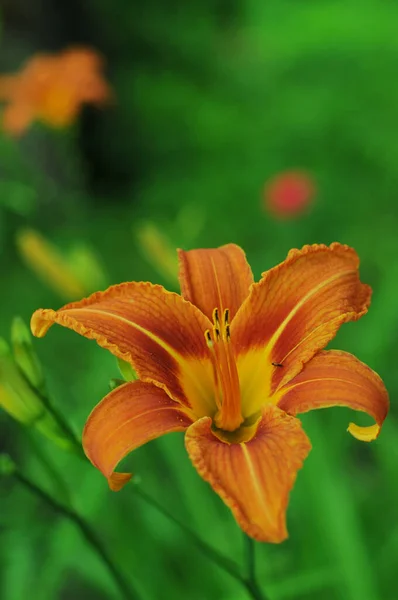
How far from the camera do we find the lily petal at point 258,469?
0.61 metres

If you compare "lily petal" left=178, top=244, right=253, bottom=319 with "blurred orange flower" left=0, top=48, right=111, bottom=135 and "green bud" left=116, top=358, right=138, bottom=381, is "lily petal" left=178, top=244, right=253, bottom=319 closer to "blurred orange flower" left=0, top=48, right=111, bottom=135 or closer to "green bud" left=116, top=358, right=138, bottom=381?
"green bud" left=116, top=358, right=138, bottom=381

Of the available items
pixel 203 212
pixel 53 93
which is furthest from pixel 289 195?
pixel 203 212

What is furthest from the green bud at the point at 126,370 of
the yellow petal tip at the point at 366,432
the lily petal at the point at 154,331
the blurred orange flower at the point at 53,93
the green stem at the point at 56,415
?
the blurred orange flower at the point at 53,93

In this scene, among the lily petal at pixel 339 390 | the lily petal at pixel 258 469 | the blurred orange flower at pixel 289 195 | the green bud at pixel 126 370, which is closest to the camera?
the lily petal at pixel 258 469

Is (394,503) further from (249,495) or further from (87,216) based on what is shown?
(87,216)

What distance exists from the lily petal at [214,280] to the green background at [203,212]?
298 millimetres

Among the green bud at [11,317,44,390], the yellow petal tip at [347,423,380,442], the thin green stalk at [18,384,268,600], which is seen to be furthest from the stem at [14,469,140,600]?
the yellow petal tip at [347,423,380,442]

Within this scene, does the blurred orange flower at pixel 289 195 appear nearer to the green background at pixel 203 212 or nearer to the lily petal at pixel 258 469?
the green background at pixel 203 212

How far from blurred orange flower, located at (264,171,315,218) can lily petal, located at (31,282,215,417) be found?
1.50 meters

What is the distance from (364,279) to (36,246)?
178cm

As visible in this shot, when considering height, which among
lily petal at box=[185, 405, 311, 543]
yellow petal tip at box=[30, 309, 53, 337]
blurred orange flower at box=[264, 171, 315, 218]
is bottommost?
blurred orange flower at box=[264, 171, 315, 218]

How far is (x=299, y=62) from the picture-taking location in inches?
140

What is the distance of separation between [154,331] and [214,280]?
10 centimetres

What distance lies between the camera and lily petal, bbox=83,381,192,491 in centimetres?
70
